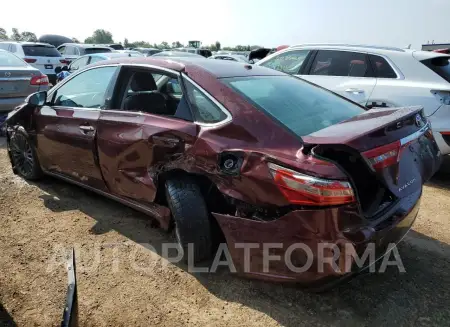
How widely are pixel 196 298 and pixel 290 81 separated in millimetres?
1873

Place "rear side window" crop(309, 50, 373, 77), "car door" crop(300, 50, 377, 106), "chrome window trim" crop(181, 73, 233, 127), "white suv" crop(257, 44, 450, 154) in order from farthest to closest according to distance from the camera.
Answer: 1. "rear side window" crop(309, 50, 373, 77)
2. "car door" crop(300, 50, 377, 106)
3. "white suv" crop(257, 44, 450, 154)
4. "chrome window trim" crop(181, 73, 233, 127)

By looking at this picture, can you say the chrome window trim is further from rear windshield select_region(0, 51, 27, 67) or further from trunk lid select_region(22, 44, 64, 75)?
trunk lid select_region(22, 44, 64, 75)

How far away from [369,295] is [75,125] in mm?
2845

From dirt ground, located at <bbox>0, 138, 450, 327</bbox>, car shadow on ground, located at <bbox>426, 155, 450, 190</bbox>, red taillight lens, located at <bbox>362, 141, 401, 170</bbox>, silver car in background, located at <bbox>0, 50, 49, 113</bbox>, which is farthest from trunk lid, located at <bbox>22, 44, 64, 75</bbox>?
red taillight lens, located at <bbox>362, 141, 401, 170</bbox>

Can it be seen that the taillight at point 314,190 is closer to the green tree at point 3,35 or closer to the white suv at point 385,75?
the white suv at point 385,75

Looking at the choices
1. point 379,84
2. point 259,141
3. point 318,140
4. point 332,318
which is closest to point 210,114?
point 259,141

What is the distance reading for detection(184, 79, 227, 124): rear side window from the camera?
8.50ft

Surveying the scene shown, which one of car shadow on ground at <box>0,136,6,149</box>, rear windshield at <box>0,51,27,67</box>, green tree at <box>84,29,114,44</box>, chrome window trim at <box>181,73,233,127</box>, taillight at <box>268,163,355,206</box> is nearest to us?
taillight at <box>268,163,355,206</box>

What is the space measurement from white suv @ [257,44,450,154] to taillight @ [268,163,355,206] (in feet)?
7.88

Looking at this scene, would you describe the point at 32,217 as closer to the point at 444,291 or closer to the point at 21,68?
the point at 444,291

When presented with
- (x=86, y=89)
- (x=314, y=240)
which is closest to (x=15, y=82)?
(x=86, y=89)

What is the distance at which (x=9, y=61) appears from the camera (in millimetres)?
7262

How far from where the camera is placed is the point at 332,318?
93.0 inches

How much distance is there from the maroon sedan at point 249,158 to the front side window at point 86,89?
3 cm
